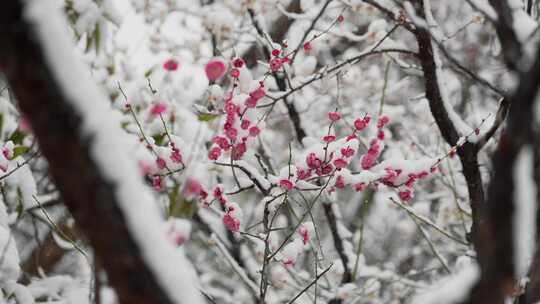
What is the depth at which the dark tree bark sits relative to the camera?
0.71 meters

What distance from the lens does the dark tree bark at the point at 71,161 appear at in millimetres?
708

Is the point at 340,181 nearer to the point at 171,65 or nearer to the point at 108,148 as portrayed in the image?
the point at 171,65

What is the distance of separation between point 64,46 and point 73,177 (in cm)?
19

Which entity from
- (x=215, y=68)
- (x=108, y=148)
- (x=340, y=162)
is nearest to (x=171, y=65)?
(x=215, y=68)

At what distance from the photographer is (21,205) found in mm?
2135

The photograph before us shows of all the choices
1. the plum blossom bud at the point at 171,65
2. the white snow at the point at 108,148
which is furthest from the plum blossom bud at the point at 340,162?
the white snow at the point at 108,148

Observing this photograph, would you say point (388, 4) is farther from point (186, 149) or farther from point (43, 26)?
point (43, 26)

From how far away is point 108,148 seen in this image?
2.47 ft

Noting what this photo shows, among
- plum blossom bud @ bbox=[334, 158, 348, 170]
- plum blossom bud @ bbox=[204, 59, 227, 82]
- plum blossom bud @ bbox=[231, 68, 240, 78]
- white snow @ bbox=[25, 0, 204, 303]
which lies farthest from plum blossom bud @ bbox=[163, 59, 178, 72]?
white snow @ bbox=[25, 0, 204, 303]

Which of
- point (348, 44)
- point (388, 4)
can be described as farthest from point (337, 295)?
point (348, 44)

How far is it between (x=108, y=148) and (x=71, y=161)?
6 cm

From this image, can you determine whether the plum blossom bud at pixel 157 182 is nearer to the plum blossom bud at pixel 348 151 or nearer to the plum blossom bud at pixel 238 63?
the plum blossom bud at pixel 238 63

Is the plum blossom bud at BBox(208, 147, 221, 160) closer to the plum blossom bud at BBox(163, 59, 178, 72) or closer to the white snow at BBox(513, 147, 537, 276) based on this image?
the plum blossom bud at BBox(163, 59, 178, 72)

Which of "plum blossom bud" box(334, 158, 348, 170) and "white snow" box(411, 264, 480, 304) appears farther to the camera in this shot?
"plum blossom bud" box(334, 158, 348, 170)
